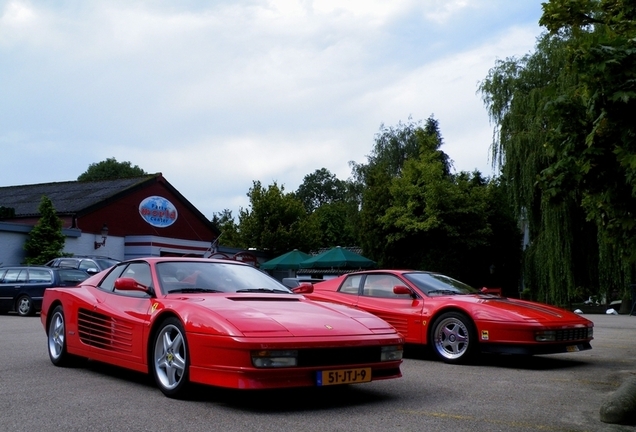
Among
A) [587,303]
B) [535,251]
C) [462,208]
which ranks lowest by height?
[587,303]

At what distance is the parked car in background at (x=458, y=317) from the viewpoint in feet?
28.7

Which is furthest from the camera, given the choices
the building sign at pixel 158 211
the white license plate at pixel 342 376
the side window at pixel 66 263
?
the building sign at pixel 158 211

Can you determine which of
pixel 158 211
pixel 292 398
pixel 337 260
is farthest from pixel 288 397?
pixel 158 211

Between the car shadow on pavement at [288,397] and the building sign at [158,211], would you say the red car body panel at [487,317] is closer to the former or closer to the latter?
the car shadow on pavement at [288,397]

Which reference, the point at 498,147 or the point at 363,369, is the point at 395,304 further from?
the point at 498,147

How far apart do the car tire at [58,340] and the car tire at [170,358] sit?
203 cm

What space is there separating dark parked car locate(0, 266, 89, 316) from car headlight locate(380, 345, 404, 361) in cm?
1480

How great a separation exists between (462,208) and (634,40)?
88.3ft

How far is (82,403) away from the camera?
5852 millimetres

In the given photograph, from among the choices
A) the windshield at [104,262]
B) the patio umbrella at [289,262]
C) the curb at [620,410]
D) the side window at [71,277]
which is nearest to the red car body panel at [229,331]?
the curb at [620,410]

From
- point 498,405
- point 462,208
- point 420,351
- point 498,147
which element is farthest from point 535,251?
point 498,405

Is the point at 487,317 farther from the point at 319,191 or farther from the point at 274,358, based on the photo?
the point at 319,191

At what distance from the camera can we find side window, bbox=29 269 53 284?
1927 cm

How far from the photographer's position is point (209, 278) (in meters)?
7.10
